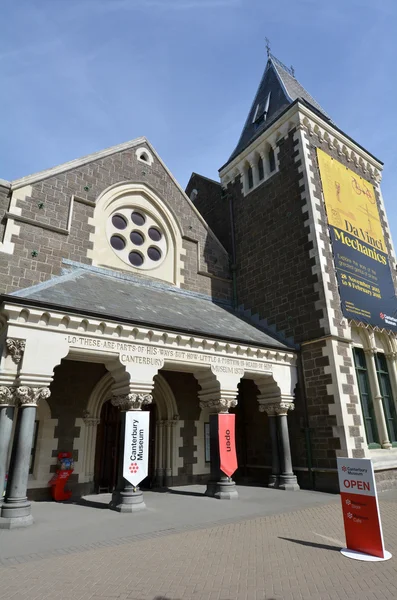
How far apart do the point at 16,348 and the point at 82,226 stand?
639 cm

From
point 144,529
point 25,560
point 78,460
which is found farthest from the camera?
point 78,460

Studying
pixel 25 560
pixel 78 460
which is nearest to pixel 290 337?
pixel 78 460

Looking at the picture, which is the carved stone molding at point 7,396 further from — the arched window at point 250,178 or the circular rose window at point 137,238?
the arched window at point 250,178

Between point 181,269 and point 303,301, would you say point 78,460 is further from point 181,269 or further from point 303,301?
point 303,301

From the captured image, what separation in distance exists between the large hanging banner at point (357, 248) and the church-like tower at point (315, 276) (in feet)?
0.26

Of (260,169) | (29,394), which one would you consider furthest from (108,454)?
(260,169)

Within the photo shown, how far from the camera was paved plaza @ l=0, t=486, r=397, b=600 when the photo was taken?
4320 millimetres

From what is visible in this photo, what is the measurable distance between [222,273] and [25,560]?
13265 mm

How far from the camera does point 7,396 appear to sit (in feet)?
26.1

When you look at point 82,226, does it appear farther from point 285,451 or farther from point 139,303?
point 285,451

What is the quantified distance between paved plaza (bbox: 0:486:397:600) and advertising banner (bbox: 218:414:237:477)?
1616 mm

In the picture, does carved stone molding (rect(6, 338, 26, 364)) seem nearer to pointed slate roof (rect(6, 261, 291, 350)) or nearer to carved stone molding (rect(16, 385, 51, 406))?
carved stone molding (rect(16, 385, 51, 406))

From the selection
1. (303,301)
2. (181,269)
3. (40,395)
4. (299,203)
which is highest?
(299,203)

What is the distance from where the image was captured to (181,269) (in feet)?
51.2
